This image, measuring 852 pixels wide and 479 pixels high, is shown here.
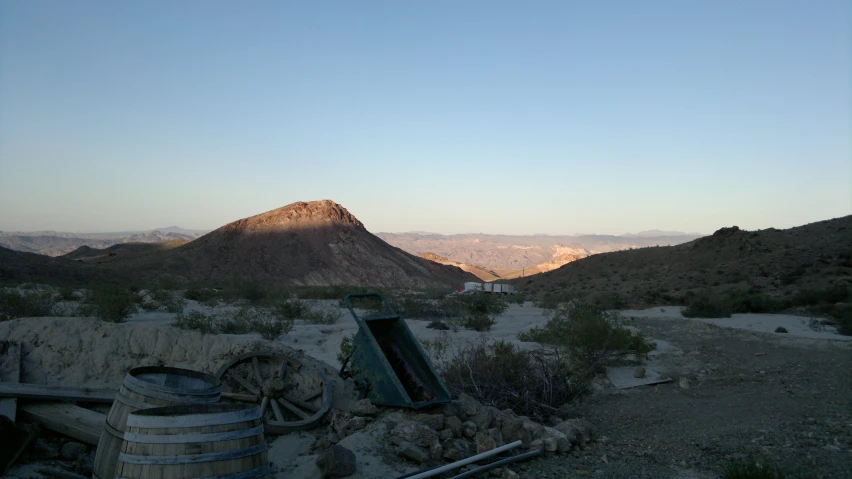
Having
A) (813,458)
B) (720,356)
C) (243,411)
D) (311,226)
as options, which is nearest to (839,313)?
(720,356)

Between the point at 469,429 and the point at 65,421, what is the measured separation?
3.50 m

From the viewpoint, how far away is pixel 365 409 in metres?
5.40

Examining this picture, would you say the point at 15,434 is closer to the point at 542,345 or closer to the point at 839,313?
the point at 542,345

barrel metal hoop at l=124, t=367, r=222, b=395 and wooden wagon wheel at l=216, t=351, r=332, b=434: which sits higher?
barrel metal hoop at l=124, t=367, r=222, b=395

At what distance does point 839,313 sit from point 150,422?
1972cm

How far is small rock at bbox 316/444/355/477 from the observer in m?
4.27

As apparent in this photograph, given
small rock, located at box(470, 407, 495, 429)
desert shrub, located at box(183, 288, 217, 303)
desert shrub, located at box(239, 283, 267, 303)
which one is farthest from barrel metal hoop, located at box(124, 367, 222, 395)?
desert shrub, located at box(239, 283, 267, 303)

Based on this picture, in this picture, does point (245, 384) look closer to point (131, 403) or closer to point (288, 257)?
point (131, 403)

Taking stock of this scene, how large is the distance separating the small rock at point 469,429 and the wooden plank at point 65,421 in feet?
10.3

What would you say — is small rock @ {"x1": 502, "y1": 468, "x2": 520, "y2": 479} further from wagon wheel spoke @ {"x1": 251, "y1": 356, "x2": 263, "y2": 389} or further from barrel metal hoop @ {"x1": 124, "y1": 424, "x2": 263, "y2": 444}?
wagon wheel spoke @ {"x1": 251, "y1": 356, "x2": 263, "y2": 389}

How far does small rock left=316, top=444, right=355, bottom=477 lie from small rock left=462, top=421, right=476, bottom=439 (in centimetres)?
130

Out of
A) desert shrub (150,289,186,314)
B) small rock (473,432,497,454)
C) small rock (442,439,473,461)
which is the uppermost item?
small rock (473,432,497,454)

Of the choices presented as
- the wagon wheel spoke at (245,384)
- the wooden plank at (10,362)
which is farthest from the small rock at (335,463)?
the wooden plank at (10,362)

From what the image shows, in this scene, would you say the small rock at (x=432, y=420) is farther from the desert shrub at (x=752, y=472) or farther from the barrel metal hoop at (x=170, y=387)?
the desert shrub at (x=752, y=472)
